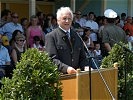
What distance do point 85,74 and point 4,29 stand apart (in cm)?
529

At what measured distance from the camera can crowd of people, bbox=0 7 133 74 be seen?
5098 millimetres

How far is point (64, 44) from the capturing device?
513 centimetres

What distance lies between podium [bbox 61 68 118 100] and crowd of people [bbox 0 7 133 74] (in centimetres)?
20

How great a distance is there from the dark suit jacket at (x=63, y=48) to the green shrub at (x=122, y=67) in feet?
4.34

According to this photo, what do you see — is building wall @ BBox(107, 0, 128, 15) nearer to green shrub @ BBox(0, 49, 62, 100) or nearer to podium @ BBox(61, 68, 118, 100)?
podium @ BBox(61, 68, 118, 100)

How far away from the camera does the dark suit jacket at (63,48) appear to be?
5.04m

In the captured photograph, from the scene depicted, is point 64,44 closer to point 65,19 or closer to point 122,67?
point 65,19

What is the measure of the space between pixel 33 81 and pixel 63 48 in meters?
1.05

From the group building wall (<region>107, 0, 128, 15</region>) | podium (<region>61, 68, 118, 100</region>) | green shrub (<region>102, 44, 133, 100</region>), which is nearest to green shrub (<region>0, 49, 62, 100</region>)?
podium (<region>61, 68, 118, 100</region>)

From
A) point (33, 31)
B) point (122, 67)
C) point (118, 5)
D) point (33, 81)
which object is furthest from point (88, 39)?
point (33, 81)

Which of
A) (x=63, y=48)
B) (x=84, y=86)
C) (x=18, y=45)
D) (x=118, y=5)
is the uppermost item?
(x=118, y=5)

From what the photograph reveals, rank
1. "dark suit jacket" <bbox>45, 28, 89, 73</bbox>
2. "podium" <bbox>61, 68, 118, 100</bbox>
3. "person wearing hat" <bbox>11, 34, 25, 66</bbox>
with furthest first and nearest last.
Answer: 1. "person wearing hat" <bbox>11, 34, 25, 66</bbox>
2. "dark suit jacket" <bbox>45, 28, 89, 73</bbox>
3. "podium" <bbox>61, 68, 118, 100</bbox>

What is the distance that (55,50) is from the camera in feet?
16.5

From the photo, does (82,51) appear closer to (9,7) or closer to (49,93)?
(49,93)
